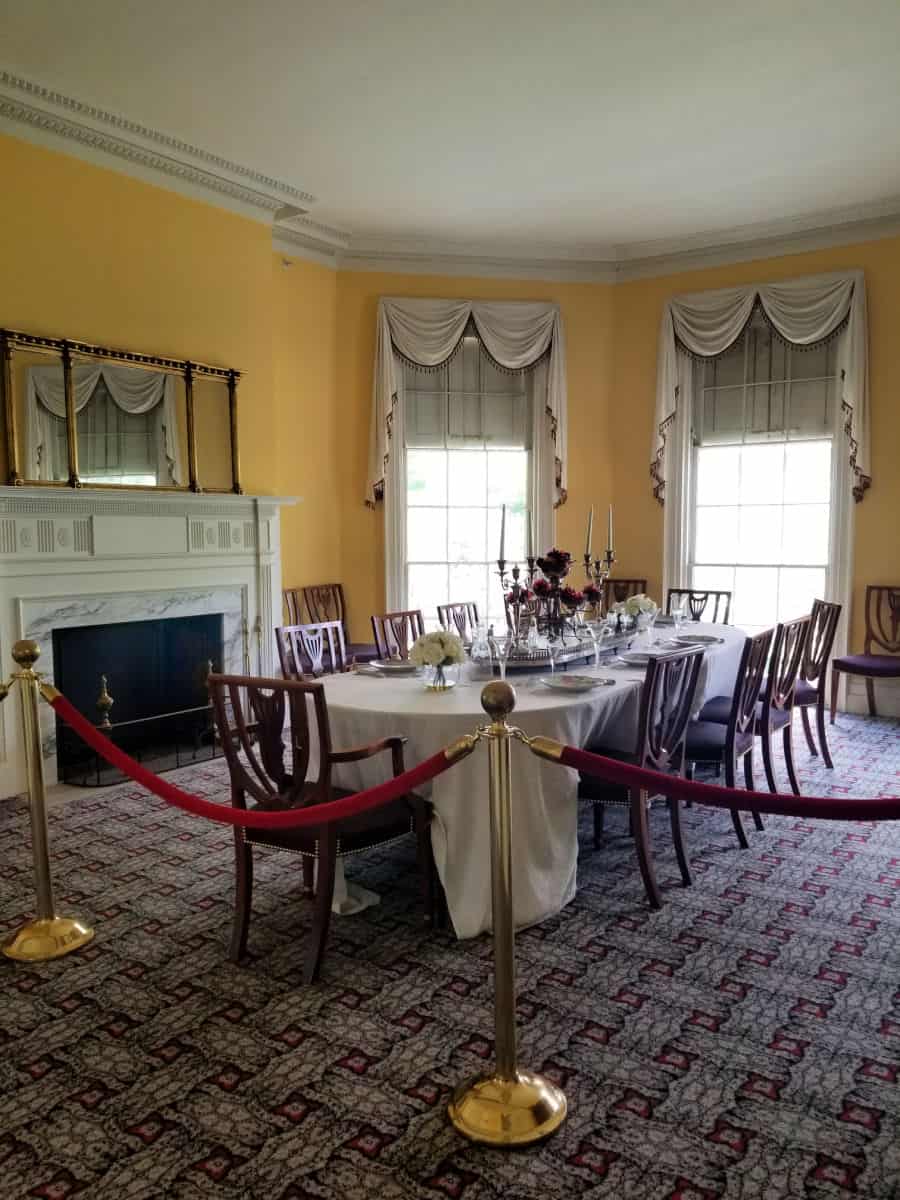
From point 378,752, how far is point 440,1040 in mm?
940

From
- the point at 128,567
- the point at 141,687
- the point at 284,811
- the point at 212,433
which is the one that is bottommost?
the point at 141,687

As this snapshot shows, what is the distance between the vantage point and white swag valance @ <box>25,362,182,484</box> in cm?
460

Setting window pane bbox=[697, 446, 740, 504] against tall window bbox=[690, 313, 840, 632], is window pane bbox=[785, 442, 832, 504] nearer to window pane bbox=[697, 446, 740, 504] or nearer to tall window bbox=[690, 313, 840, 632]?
tall window bbox=[690, 313, 840, 632]

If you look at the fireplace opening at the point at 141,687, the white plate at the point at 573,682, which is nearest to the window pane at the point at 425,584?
the fireplace opening at the point at 141,687

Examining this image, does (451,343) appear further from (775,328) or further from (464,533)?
(775,328)

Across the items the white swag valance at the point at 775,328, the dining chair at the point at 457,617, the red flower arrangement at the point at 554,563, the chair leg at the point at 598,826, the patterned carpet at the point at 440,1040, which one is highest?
the white swag valance at the point at 775,328

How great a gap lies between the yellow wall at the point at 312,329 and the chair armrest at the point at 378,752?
127 inches

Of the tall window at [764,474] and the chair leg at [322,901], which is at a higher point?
the tall window at [764,474]

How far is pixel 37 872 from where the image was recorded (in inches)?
119

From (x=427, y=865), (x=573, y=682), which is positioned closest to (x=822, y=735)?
(x=573, y=682)

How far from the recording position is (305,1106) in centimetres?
216

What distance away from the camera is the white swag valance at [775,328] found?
20.8 feet

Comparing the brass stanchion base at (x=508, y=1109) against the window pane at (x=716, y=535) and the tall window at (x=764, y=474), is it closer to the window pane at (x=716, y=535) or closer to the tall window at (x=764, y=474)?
the tall window at (x=764, y=474)

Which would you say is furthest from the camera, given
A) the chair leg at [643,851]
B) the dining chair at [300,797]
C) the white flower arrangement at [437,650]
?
the white flower arrangement at [437,650]
